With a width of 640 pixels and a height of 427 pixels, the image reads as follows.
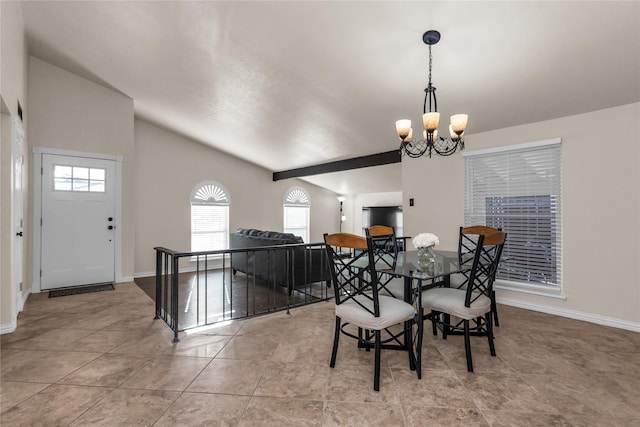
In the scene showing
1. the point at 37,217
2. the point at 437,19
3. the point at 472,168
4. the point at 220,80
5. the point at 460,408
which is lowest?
the point at 460,408

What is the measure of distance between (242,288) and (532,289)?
4.06 meters

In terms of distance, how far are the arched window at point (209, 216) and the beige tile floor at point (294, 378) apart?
3.73 m

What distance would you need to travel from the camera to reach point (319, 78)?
338 centimetres

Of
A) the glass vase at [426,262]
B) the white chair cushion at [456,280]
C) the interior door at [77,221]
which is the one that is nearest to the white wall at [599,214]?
the white chair cushion at [456,280]

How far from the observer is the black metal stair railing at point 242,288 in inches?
122

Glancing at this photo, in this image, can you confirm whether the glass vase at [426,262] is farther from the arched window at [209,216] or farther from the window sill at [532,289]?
the arched window at [209,216]

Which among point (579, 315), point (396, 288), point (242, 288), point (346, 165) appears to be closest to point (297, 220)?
point (346, 165)

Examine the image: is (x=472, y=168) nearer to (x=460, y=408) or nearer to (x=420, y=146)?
(x=420, y=146)

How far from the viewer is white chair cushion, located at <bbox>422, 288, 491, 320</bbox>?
2.27 m

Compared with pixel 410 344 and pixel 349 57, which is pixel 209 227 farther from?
pixel 410 344

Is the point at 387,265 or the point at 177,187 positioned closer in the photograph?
the point at 387,265

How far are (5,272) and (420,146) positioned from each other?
16.6ft

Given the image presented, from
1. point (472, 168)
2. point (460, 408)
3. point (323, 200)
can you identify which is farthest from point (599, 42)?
point (323, 200)

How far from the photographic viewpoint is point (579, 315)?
10.8 ft
